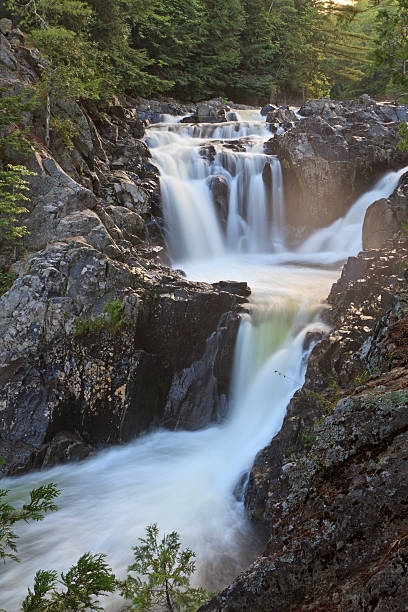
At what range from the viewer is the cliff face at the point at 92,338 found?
24.4ft

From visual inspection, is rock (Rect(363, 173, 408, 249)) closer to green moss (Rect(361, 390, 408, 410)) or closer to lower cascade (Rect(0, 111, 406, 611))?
lower cascade (Rect(0, 111, 406, 611))

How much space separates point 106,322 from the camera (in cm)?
809

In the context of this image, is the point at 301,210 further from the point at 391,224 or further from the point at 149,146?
the point at 149,146

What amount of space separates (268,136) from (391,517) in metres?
19.3

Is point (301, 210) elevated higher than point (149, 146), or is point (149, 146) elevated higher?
point (149, 146)

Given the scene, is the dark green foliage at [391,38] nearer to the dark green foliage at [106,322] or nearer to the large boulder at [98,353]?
the large boulder at [98,353]

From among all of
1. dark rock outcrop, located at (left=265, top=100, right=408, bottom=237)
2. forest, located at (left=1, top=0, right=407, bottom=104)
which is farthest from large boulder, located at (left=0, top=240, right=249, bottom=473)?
forest, located at (left=1, top=0, right=407, bottom=104)

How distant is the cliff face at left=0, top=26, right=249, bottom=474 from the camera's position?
744 cm

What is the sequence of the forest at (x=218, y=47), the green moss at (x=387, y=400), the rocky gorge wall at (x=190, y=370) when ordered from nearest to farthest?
1. the rocky gorge wall at (x=190, y=370)
2. the green moss at (x=387, y=400)
3. the forest at (x=218, y=47)

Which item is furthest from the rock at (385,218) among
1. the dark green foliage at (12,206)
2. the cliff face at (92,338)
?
the dark green foliage at (12,206)

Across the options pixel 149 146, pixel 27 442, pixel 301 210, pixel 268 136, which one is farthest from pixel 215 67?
pixel 27 442

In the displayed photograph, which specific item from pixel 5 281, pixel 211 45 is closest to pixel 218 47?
→ pixel 211 45

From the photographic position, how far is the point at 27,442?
23.4ft

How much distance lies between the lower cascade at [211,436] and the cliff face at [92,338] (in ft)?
1.44
